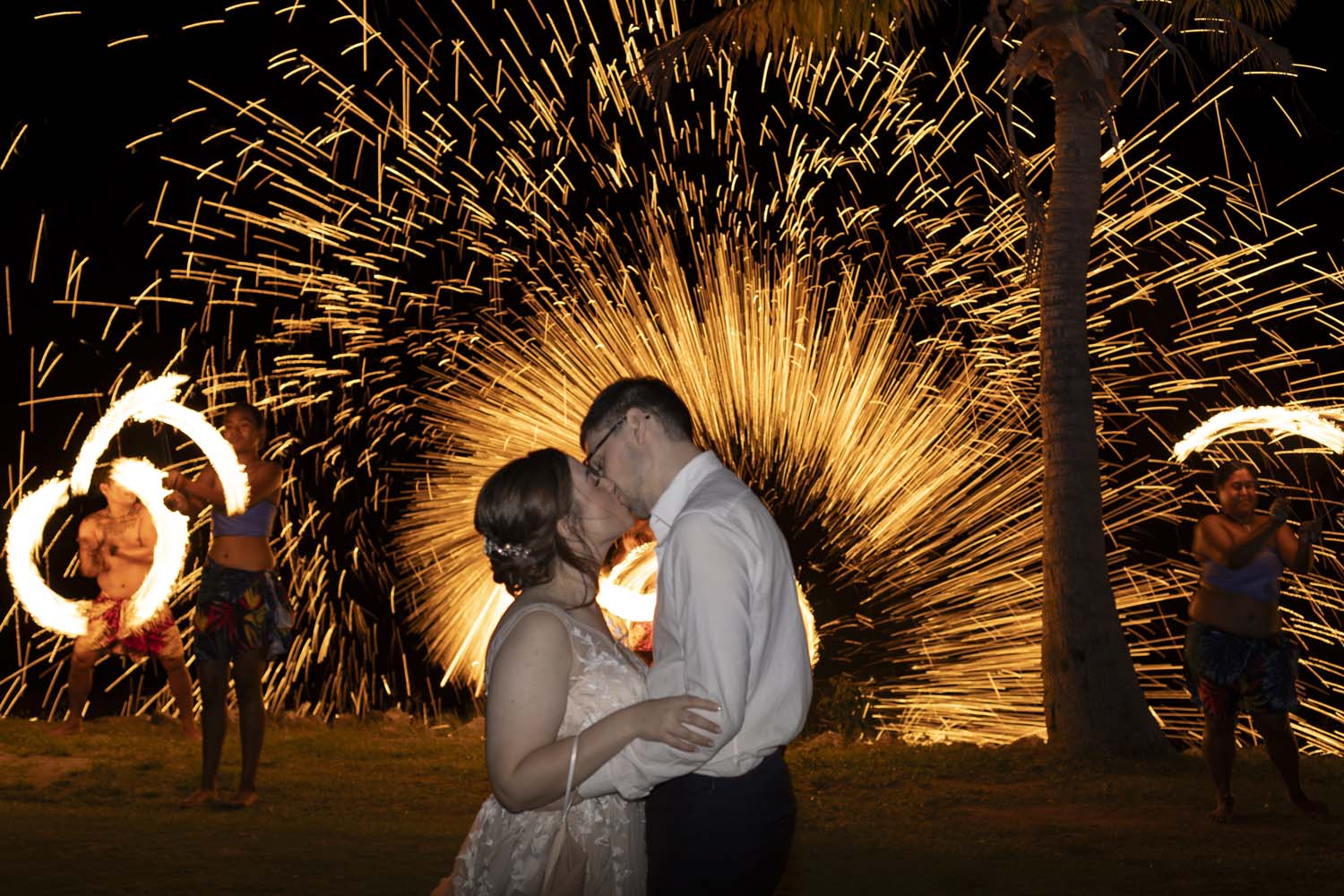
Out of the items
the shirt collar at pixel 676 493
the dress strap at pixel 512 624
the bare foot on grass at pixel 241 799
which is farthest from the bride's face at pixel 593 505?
the bare foot on grass at pixel 241 799

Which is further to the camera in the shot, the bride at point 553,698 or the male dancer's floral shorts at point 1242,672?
the male dancer's floral shorts at point 1242,672

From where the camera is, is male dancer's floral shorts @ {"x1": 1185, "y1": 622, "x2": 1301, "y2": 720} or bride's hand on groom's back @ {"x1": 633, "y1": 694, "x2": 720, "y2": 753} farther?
male dancer's floral shorts @ {"x1": 1185, "y1": 622, "x2": 1301, "y2": 720}

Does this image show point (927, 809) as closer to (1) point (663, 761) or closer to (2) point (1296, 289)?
(1) point (663, 761)

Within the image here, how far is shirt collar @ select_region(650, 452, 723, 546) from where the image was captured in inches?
139

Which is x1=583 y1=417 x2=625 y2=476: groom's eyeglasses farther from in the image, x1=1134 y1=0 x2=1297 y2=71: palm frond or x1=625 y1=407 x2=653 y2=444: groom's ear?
x1=1134 y1=0 x2=1297 y2=71: palm frond

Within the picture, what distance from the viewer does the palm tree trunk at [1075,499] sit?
10.9 meters

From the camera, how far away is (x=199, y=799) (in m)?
8.62

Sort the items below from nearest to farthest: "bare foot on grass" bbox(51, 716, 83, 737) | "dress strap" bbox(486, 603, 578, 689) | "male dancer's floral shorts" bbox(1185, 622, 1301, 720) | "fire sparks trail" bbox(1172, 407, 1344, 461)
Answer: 1. "dress strap" bbox(486, 603, 578, 689)
2. "male dancer's floral shorts" bbox(1185, 622, 1301, 720)
3. "fire sparks trail" bbox(1172, 407, 1344, 461)
4. "bare foot on grass" bbox(51, 716, 83, 737)

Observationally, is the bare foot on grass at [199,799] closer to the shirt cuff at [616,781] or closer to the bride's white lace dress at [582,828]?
the bride's white lace dress at [582,828]

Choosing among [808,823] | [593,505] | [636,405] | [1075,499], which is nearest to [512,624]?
[593,505]

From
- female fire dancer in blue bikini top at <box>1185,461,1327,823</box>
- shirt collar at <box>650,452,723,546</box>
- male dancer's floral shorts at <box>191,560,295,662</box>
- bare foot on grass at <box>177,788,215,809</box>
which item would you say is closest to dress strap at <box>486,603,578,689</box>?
shirt collar at <box>650,452,723,546</box>

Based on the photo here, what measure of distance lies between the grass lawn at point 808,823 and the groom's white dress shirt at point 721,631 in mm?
3705

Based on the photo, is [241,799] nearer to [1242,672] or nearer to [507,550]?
[1242,672]

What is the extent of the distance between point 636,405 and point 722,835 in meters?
0.94
